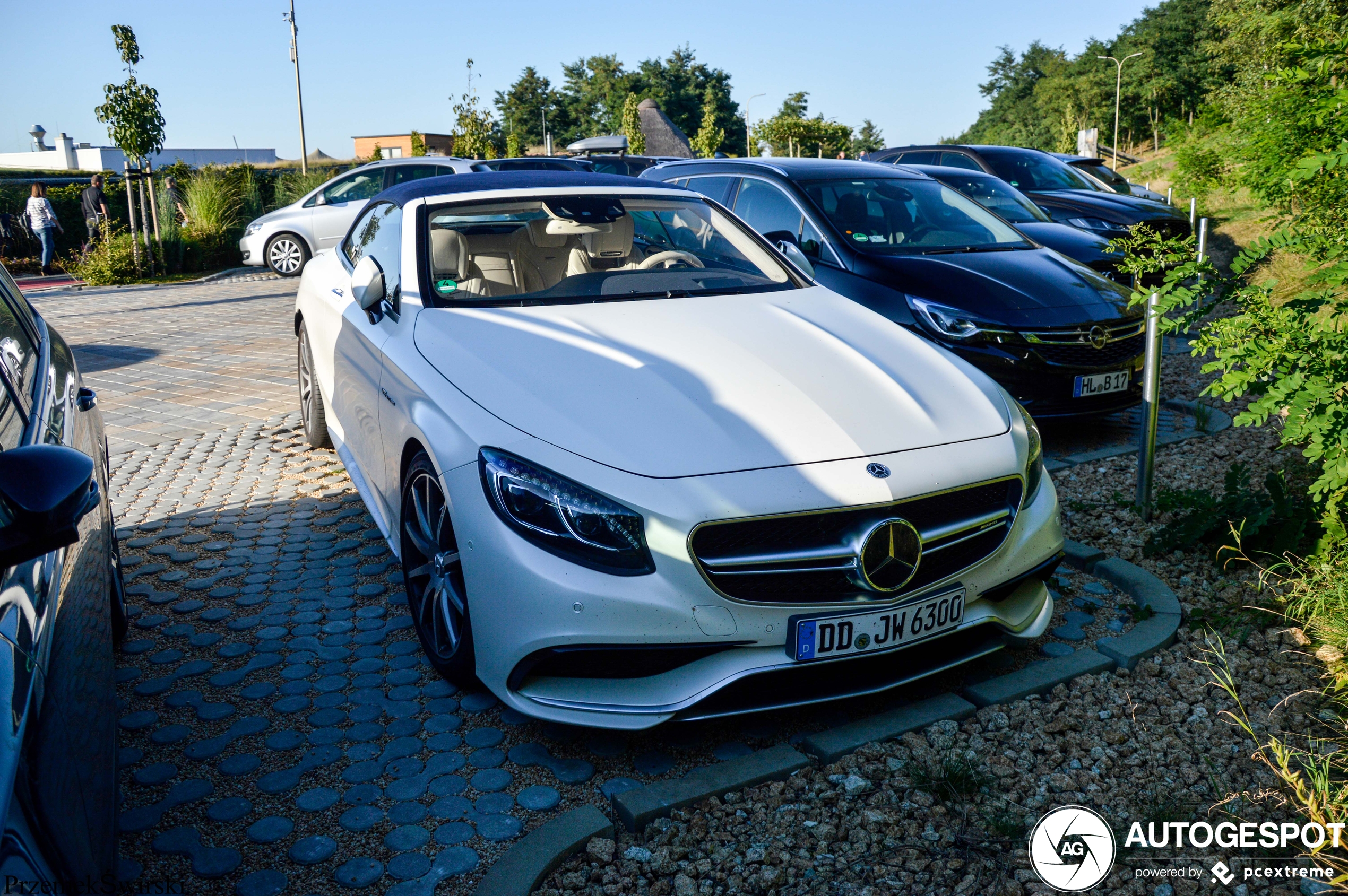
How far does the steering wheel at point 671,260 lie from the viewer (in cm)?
463

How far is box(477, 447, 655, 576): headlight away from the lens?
2799 millimetres

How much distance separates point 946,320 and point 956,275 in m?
0.43

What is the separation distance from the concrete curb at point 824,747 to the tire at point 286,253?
1618 centimetres

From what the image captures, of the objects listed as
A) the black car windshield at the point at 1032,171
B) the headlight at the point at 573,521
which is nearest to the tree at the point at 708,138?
the black car windshield at the point at 1032,171

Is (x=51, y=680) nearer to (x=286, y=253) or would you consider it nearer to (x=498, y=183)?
(x=498, y=183)

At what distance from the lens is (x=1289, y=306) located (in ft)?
12.0

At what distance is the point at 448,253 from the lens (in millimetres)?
4297

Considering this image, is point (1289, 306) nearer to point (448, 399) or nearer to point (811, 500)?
point (811, 500)

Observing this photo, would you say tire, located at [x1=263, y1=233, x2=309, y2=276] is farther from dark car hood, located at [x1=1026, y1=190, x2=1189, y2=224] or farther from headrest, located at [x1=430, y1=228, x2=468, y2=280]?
headrest, located at [x1=430, y1=228, x2=468, y2=280]

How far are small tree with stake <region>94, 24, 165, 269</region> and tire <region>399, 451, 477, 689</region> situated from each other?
56.0ft

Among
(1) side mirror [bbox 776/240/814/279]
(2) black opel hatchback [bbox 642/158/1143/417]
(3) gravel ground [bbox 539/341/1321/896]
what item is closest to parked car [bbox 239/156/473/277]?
(2) black opel hatchback [bbox 642/158/1143/417]

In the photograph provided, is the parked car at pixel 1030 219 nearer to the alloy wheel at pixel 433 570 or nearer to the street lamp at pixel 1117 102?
the alloy wheel at pixel 433 570

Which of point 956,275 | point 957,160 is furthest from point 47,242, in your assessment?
point 956,275

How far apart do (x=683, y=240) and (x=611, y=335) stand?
3.98 feet
